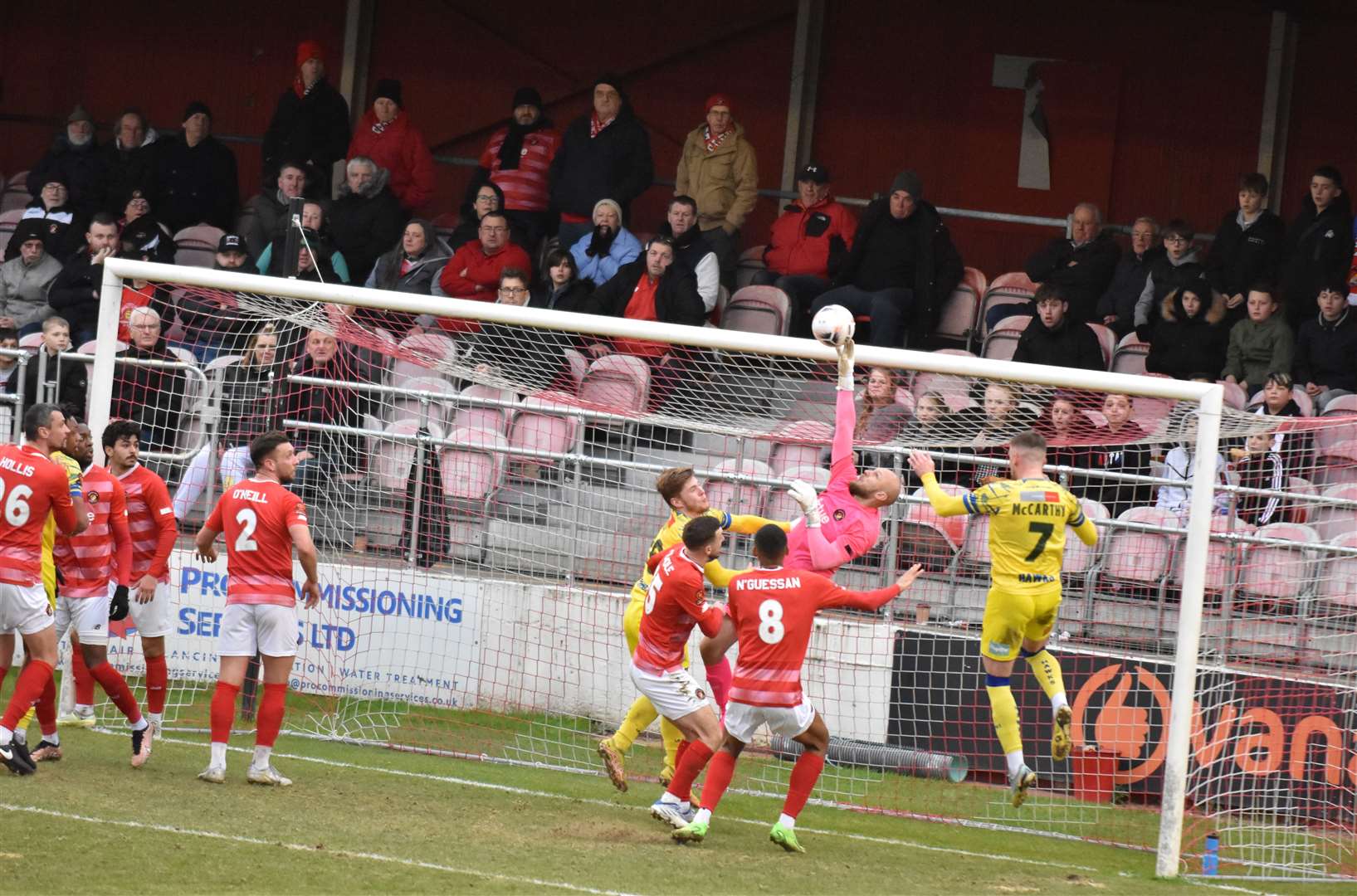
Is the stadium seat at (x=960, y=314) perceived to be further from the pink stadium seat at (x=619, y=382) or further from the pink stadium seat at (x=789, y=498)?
the pink stadium seat at (x=619, y=382)

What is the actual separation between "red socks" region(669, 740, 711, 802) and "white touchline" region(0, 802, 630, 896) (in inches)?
48.3

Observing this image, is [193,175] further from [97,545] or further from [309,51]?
[97,545]

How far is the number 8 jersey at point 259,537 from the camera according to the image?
360 inches

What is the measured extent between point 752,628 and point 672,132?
384 inches

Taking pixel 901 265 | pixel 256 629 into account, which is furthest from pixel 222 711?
pixel 901 265

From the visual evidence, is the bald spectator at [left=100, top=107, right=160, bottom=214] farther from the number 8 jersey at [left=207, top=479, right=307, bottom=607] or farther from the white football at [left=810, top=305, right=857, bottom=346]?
the white football at [left=810, top=305, right=857, bottom=346]

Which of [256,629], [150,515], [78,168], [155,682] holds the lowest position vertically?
[155,682]

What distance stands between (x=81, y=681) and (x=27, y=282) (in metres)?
6.13

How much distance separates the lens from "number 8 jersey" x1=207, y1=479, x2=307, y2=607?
916cm

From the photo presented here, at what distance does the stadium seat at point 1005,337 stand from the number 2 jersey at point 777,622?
5.77m

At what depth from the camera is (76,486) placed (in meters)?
9.52

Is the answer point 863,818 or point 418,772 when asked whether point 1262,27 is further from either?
point 418,772

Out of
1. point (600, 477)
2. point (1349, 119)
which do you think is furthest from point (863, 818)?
point (1349, 119)

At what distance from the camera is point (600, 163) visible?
1505 cm
